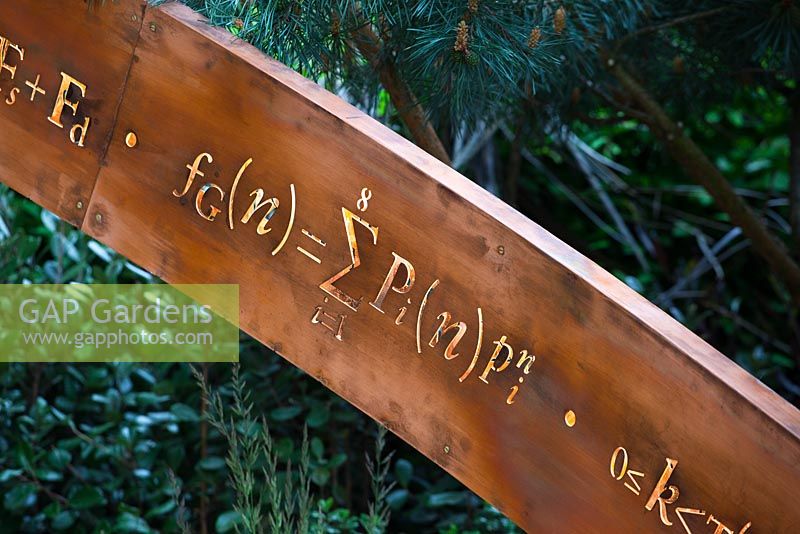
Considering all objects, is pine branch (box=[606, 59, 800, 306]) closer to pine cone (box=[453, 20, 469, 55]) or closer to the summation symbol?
pine cone (box=[453, 20, 469, 55])

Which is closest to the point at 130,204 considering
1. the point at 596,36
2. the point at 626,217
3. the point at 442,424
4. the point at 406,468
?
the point at 442,424

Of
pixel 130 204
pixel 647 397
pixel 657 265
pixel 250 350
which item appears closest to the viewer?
pixel 647 397

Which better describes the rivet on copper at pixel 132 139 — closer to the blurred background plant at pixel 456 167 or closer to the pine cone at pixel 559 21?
the blurred background plant at pixel 456 167

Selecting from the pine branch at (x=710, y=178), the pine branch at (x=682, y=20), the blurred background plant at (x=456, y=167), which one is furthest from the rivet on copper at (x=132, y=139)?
the pine branch at (x=710, y=178)

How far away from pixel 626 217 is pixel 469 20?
2201 mm

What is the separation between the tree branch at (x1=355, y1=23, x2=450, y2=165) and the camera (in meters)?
1.77

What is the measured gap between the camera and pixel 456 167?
2.69m

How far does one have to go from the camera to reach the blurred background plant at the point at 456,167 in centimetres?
164

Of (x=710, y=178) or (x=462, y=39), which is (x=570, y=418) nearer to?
(x=462, y=39)

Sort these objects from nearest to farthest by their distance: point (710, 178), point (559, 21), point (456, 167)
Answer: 1. point (559, 21)
2. point (710, 178)
3. point (456, 167)

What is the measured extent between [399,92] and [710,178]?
3.27 ft

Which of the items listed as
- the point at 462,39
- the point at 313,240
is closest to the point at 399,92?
the point at 462,39

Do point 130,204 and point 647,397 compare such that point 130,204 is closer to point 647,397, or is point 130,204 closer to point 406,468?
point 647,397

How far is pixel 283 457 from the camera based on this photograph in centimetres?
237
